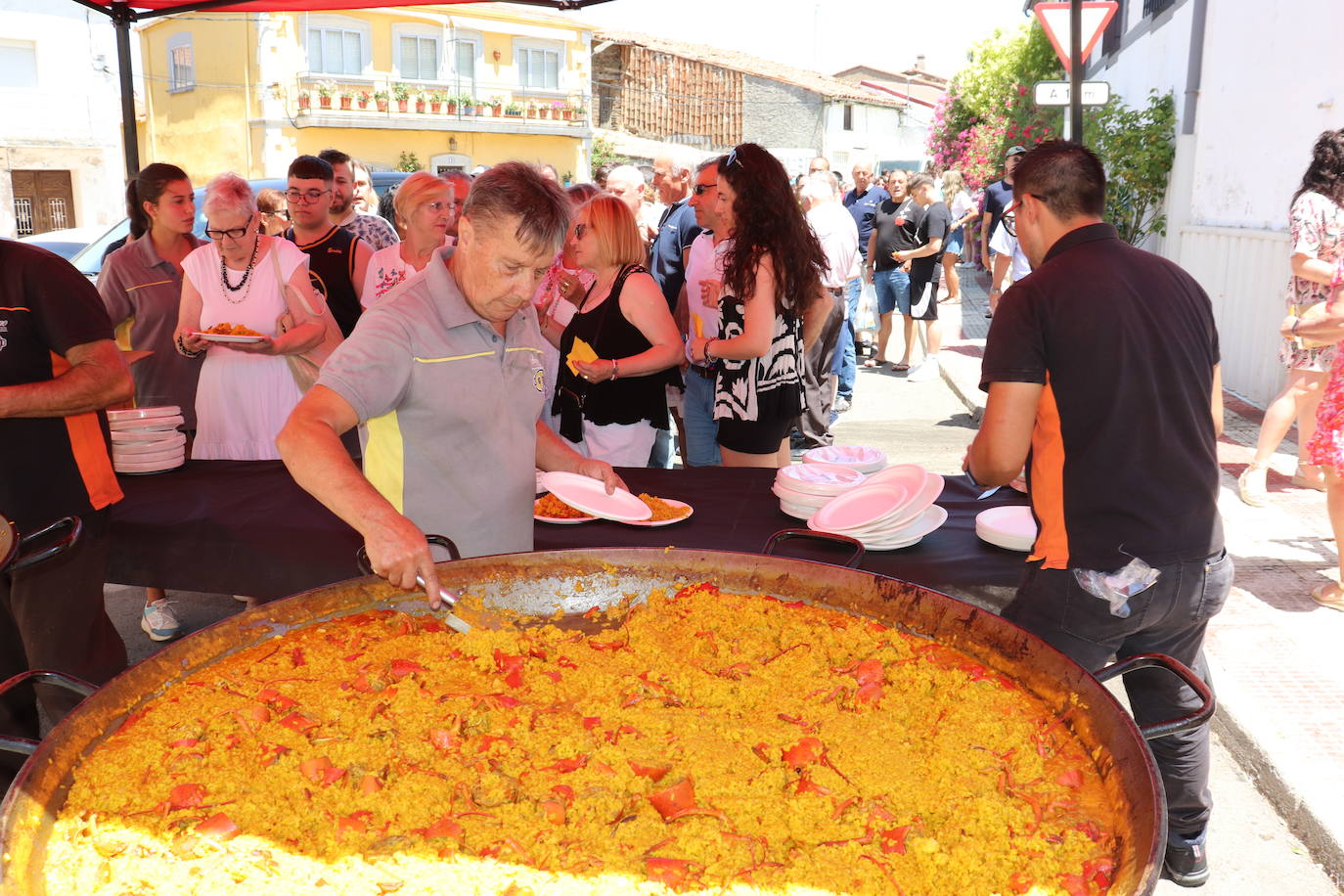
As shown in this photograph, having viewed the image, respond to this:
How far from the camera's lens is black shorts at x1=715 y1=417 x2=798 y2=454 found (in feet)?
15.7

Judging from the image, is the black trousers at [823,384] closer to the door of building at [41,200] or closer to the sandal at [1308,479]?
the sandal at [1308,479]

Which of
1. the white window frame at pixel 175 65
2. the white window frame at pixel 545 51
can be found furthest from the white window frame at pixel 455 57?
the white window frame at pixel 175 65

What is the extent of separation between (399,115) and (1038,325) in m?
32.1

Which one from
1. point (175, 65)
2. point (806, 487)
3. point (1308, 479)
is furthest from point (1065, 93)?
point (175, 65)

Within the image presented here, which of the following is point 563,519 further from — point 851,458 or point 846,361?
point 846,361

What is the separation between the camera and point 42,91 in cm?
2734

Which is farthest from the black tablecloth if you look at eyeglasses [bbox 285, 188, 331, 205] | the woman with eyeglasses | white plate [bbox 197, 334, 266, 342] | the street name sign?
the street name sign

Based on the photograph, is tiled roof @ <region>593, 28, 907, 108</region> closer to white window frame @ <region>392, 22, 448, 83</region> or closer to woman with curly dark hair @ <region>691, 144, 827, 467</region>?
white window frame @ <region>392, 22, 448, 83</region>

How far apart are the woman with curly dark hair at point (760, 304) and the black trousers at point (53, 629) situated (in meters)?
2.60

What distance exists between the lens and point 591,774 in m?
1.51

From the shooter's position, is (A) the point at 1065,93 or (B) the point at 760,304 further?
(A) the point at 1065,93

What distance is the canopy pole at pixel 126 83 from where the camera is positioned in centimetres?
589

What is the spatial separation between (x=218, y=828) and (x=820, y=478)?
2322 mm

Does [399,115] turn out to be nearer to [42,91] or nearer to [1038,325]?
[42,91]
